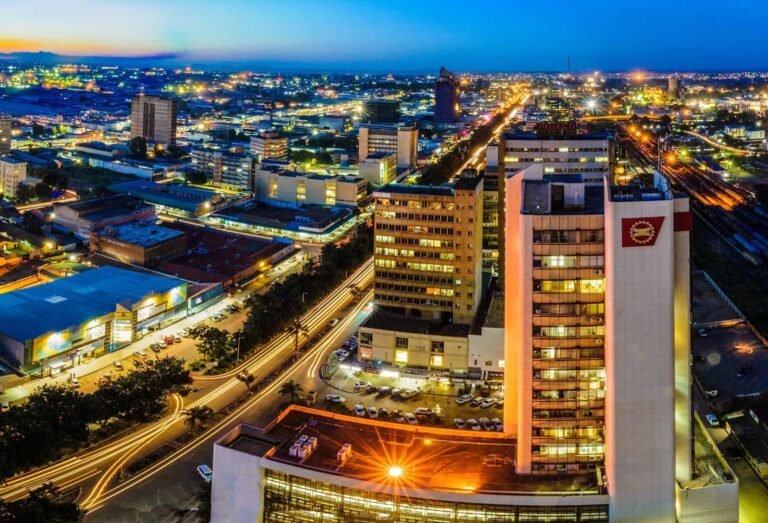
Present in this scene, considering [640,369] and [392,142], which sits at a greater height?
[392,142]

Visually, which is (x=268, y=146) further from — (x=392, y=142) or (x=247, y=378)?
(x=247, y=378)

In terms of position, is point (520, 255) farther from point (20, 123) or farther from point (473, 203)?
point (20, 123)

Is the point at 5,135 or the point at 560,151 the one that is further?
the point at 5,135

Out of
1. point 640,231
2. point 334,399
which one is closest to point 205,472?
point 334,399

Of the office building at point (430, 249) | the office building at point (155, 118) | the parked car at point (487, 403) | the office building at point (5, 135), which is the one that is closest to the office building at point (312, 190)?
the office building at point (430, 249)

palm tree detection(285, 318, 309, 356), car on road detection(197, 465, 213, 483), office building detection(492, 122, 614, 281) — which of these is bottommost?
car on road detection(197, 465, 213, 483)

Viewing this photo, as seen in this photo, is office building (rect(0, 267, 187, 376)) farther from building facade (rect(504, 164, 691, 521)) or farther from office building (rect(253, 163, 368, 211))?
office building (rect(253, 163, 368, 211))

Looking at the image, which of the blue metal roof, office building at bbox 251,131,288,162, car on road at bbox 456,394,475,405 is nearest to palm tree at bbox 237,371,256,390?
the blue metal roof
